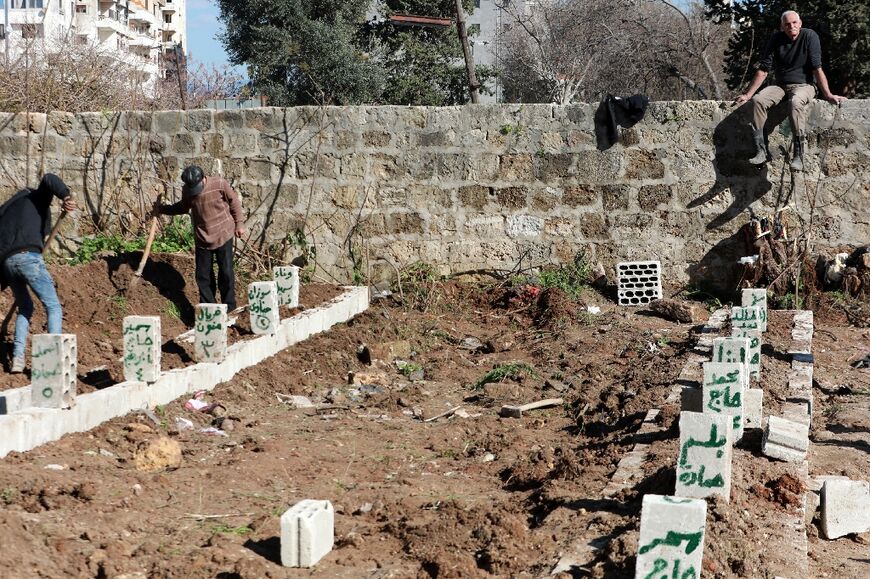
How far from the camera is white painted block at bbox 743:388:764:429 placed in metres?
5.66

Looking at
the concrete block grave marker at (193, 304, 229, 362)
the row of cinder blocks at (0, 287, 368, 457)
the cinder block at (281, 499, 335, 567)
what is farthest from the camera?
the concrete block grave marker at (193, 304, 229, 362)

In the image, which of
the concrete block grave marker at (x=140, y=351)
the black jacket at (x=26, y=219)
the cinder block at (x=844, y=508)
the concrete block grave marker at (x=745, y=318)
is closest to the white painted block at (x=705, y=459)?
the cinder block at (x=844, y=508)

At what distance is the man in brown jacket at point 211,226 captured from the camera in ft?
32.0

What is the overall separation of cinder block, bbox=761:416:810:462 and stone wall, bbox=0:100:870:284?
583cm

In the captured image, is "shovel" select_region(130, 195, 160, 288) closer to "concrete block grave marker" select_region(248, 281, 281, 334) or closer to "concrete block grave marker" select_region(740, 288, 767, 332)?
"concrete block grave marker" select_region(248, 281, 281, 334)

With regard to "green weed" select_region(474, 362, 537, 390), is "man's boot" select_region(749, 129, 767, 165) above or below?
above

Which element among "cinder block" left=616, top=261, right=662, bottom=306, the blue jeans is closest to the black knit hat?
the blue jeans

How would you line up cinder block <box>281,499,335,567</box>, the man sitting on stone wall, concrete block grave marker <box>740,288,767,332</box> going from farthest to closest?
the man sitting on stone wall → concrete block grave marker <box>740,288,767,332</box> → cinder block <box>281,499,335,567</box>

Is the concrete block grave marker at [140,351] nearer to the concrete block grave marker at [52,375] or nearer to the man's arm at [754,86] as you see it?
the concrete block grave marker at [52,375]

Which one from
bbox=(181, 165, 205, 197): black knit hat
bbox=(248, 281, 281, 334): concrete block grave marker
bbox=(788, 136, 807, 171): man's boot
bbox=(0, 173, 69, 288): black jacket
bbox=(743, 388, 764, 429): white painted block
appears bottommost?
bbox=(743, 388, 764, 429): white painted block

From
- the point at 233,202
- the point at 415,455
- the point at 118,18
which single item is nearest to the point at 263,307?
the point at 233,202

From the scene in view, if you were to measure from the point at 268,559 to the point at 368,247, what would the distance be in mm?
7180

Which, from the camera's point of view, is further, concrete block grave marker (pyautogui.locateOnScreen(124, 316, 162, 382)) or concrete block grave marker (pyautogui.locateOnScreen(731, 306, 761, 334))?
concrete block grave marker (pyautogui.locateOnScreen(731, 306, 761, 334))

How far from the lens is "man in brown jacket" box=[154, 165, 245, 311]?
977cm
